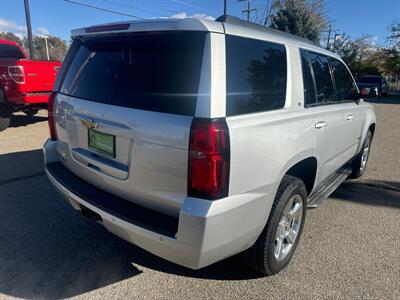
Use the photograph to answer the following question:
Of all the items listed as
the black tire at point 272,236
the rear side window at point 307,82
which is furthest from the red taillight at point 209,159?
the rear side window at point 307,82

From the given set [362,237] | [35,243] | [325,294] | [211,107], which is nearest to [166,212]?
[211,107]

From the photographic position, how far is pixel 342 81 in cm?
434

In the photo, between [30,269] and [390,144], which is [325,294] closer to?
[30,269]

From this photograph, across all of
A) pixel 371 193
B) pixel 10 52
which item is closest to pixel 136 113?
pixel 371 193

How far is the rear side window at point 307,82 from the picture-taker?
3.02 meters

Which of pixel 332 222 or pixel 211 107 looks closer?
pixel 211 107

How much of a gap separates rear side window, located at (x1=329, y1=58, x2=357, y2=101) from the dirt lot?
1.40 meters

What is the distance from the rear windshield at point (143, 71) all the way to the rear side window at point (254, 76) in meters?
0.24

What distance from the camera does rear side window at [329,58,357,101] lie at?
4.07m

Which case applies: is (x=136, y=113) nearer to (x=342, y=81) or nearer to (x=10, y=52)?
(x=342, y=81)

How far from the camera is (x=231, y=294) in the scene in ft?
8.53

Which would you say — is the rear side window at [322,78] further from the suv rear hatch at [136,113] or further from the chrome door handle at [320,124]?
the suv rear hatch at [136,113]

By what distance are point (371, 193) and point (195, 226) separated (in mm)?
3759

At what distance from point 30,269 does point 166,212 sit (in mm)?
1459
